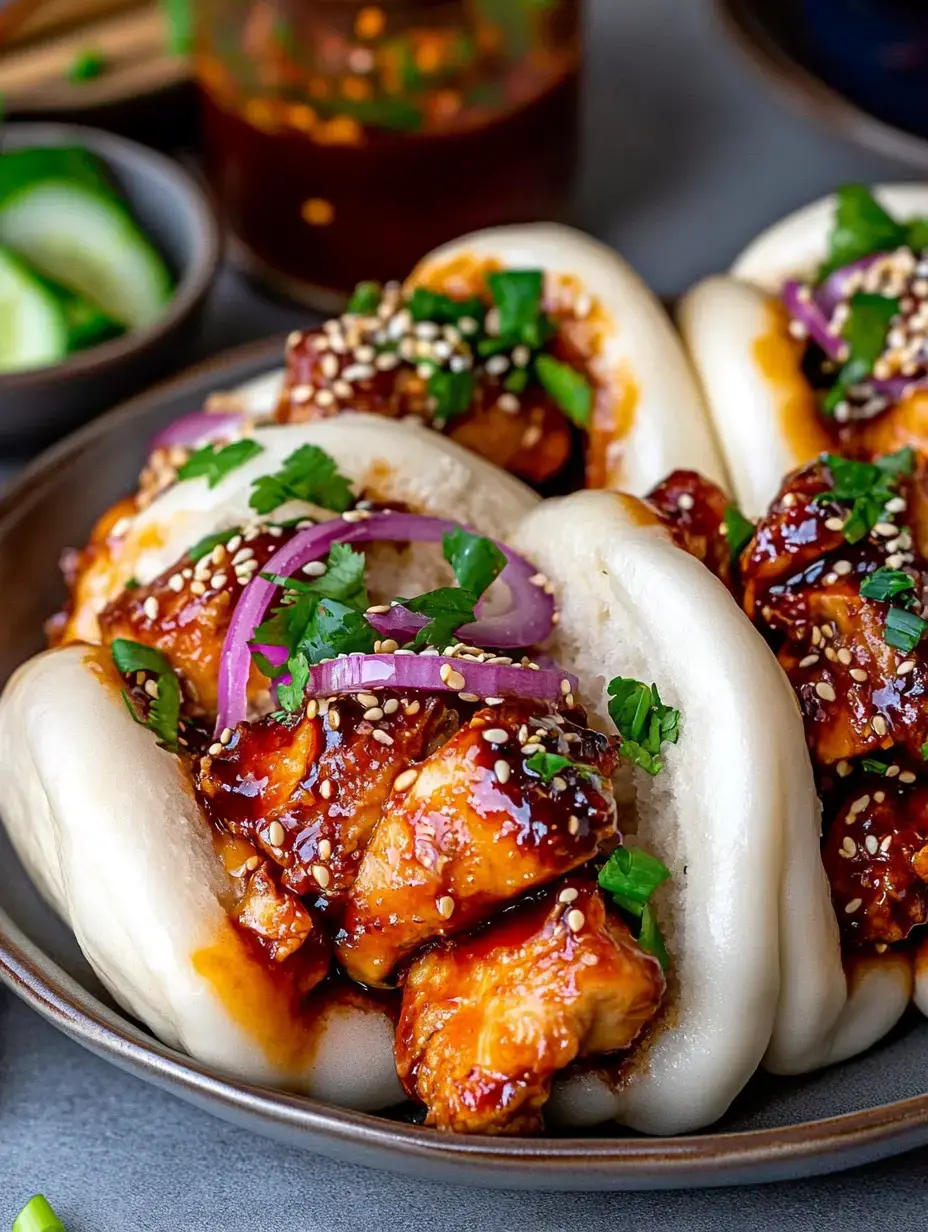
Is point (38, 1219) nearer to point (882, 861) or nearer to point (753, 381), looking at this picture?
point (882, 861)

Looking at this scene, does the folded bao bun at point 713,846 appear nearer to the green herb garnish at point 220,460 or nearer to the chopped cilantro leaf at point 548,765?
the chopped cilantro leaf at point 548,765

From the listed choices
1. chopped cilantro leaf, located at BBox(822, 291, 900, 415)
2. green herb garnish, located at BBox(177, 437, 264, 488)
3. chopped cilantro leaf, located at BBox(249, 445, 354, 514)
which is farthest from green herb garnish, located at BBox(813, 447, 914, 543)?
green herb garnish, located at BBox(177, 437, 264, 488)

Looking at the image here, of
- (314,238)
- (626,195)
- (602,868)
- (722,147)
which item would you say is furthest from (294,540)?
(722,147)

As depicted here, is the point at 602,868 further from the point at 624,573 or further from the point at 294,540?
the point at 294,540

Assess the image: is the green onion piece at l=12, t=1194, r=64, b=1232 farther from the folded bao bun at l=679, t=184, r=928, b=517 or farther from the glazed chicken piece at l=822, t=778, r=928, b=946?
the folded bao bun at l=679, t=184, r=928, b=517

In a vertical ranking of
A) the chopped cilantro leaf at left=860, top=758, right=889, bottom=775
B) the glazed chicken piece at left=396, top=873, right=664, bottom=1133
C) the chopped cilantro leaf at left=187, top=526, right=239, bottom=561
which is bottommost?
the chopped cilantro leaf at left=860, top=758, right=889, bottom=775
